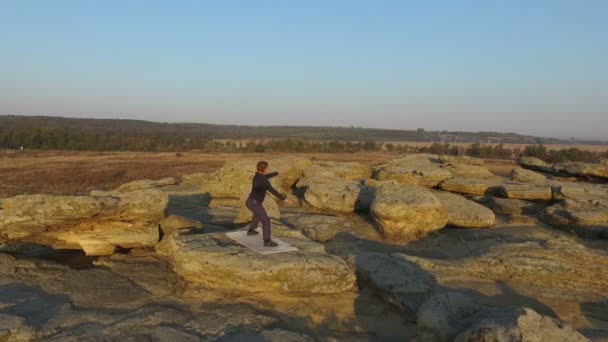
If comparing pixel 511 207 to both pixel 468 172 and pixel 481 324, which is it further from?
pixel 481 324

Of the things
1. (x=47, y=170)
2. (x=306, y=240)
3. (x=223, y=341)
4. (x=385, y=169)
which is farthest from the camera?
(x=47, y=170)

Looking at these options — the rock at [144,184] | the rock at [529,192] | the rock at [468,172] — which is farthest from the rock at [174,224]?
the rock at [468,172]

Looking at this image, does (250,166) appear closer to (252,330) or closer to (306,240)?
(306,240)

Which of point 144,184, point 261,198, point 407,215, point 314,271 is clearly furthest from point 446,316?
point 144,184

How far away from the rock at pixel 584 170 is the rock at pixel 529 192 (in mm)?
7105

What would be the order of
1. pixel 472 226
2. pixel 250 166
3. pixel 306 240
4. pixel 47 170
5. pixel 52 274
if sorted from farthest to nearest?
pixel 47 170
pixel 250 166
pixel 472 226
pixel 306 240
pixel 52 274

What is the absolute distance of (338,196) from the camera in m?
18.0

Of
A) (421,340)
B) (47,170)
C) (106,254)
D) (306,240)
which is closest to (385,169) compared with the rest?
(306,240)

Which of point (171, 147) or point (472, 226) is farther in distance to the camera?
point (171, 147)

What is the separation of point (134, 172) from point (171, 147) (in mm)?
57037

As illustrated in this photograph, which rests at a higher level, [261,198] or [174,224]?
[261,198]

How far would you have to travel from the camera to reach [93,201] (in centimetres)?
1234

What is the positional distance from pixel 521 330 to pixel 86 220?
11.5m

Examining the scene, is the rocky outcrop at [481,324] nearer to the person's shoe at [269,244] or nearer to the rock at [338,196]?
the person's shoe at [269,244]
